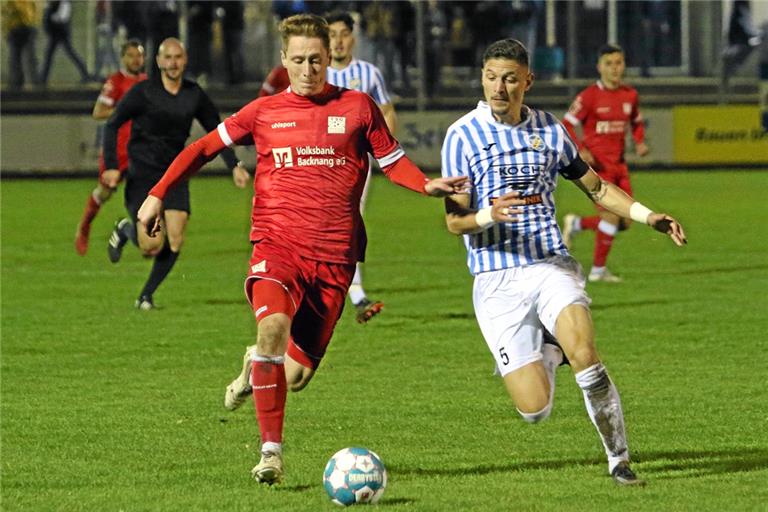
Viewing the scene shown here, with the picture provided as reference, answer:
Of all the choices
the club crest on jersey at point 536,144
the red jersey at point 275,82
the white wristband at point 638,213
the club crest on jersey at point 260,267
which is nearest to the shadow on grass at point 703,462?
the white wristband at point 638,213

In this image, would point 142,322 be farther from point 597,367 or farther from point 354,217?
point 597,367

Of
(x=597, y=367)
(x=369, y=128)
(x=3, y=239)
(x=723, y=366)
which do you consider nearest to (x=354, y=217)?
(x=369, y=128)

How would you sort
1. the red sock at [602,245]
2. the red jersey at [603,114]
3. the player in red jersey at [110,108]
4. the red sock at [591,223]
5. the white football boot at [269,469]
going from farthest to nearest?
1. the red jersey at [603,114]
2. the player in red jersey at [110,108]
3. the red sock at [591,223]
4. the red sock at [602,245]
5. the white football boot at [269,469]

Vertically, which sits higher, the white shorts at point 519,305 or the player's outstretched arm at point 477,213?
the player's outstretched arm at point 477,213

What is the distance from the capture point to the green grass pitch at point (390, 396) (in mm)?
6922

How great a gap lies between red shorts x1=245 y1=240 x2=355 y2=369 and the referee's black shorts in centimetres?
586

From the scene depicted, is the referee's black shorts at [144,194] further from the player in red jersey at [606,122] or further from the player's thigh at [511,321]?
the player's thigh at [511,321]

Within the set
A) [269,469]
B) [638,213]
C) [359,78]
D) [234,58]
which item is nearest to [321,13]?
[234,58]

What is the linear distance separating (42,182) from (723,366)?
21.4 metres

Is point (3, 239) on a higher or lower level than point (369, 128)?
lower

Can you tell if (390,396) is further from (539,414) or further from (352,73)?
(352,73)

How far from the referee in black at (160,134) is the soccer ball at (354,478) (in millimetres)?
6964

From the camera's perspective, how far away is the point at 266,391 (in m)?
6.95

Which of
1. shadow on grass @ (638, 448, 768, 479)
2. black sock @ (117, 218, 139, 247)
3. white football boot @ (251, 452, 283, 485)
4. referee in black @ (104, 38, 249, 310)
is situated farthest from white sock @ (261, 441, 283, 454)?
black sock @ (117, 218, 139, 247)
